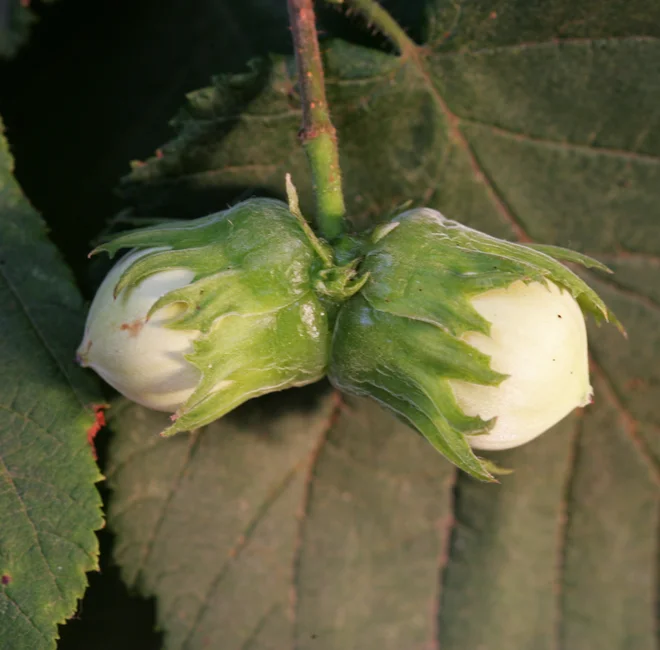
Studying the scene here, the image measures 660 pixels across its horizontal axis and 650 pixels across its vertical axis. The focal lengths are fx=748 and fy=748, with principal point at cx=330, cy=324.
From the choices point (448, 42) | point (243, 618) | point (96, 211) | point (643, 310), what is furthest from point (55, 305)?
point (643, 310)

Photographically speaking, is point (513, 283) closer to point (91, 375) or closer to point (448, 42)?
point (448, 42)

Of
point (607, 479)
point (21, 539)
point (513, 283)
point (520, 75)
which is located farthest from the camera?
point (607, 479)

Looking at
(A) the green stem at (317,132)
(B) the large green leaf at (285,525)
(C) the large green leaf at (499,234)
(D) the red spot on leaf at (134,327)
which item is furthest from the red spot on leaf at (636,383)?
(D) the red spot on leaf at (134,327)

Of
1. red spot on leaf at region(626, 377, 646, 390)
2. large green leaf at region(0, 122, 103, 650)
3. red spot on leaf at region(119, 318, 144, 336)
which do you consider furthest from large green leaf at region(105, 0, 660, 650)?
red spot on leaf at region(119, 318, 144, 336)

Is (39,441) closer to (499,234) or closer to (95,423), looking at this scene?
(95,423)

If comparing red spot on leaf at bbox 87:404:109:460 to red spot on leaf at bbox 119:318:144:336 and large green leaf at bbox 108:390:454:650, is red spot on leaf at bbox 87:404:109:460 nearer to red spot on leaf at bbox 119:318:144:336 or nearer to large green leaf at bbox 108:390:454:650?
large green leaf at bbox 108:390:454:650

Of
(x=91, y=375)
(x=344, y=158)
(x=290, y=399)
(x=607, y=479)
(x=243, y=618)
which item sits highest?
(x=344, y=158)

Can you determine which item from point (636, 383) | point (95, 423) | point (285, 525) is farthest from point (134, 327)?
point (636, 383)
